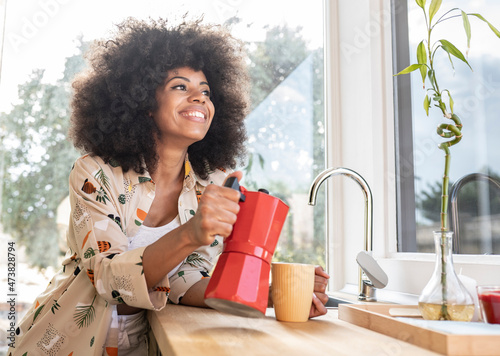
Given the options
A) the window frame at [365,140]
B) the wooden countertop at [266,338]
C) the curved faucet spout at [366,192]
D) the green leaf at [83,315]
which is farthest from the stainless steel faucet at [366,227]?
the green leaf at [83,315]

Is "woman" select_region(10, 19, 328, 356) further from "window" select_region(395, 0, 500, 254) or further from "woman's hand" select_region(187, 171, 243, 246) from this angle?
"window" select_region(395, 0, 500, 254)

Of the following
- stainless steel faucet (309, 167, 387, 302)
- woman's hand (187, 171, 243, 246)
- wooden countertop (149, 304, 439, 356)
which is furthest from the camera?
stainless steel faucet (309, 167, 387, 302)

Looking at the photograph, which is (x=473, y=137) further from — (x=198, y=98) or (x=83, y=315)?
(x=83, y=315)

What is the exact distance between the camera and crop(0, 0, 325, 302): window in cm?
170

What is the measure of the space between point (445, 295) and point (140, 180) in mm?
781

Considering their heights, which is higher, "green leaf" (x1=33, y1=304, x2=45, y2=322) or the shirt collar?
the shirt collar

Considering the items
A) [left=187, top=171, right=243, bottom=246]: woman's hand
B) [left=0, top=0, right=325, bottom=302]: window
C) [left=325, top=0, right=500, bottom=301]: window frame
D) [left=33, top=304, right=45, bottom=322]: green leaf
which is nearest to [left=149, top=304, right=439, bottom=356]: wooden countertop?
[left=187, top=171, right=243, bottom=246]: woman's hand

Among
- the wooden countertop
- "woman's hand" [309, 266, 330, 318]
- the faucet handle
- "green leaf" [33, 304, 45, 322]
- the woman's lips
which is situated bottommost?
"green leaf" [33, 304, 45, 322]

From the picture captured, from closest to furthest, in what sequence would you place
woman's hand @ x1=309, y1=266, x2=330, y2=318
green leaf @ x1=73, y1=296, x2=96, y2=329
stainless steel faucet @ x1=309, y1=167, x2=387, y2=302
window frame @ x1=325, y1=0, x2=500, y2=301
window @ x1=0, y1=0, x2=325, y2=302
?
woman's hand @ x1=309, y1=266, x2=330, y2=318, green leaf @ x1=73, y1=296, x2=96, y2=329, stainless steel faucet @ x1=309, y1=167, x2=387, y2=302, window frame @ x1=325, y1=0, x2=500, y2=301, window @ x1=0, y1=0, x2=325, y2=302

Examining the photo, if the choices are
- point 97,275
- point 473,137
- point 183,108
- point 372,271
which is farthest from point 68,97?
point 473,137

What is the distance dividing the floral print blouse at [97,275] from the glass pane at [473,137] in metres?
0.66

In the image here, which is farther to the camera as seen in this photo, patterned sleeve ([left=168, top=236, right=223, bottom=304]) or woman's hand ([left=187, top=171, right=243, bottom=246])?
patterned sleeve ([left=168, top=236, right=223, bottom=304])

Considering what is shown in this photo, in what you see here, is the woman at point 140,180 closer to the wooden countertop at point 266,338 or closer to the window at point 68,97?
the wooden countertop at point 266,338

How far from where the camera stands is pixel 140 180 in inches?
Answer: 48.4
